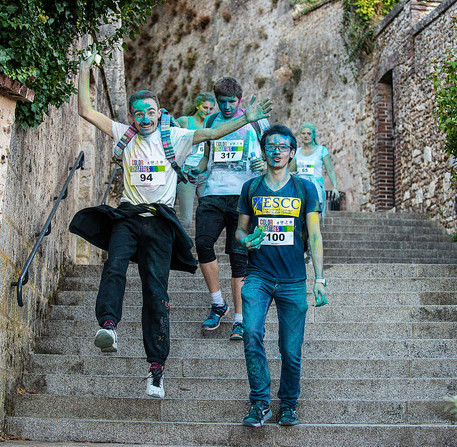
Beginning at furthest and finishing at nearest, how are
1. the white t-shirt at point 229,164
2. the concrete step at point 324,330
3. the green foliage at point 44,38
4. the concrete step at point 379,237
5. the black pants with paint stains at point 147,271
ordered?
the concrete step at point 379,237 < the concrete step at point 324,330 < the white t-shirt at point 229,164 < the black pants with paint stains at point 147,271 < the green foliage at point 44,38

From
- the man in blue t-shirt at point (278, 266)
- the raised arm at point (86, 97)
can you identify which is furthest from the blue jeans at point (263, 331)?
the raised arm at point (86, 97)

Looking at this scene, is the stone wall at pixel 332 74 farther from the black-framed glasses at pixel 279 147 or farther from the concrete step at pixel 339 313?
the black-framed glasses at pixel 279 147

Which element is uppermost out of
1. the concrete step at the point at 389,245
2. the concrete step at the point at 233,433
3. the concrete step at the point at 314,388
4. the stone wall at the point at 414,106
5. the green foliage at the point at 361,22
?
the green foliage at the point at 361,22

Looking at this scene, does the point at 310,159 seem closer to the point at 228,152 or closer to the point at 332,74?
the point at 228,152

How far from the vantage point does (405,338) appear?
20.6 feet

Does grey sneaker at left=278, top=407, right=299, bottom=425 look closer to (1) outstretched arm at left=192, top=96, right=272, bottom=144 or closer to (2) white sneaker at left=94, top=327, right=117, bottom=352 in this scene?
(2) white sneaker at left=94, top=327, right=117, bottom=352

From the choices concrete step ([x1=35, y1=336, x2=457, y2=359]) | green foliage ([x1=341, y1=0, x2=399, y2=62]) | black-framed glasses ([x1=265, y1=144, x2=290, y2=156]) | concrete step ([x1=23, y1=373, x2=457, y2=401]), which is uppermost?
green foliage ([x1=341, y1=0, x2=399, y2=62])

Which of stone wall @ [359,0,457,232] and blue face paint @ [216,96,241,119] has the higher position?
stone wall @ [359,0,457,232]

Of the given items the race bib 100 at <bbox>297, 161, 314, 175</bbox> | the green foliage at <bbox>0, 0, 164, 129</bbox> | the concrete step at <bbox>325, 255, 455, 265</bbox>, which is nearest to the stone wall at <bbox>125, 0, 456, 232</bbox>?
the concrete step at <bbox>325, 255, 455, 265</bbox>

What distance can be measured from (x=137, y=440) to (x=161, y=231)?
1272mm

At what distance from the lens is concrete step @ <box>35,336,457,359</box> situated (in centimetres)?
588

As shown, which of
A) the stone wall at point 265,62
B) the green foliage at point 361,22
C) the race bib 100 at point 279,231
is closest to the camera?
the race bib 100 at point 279,231

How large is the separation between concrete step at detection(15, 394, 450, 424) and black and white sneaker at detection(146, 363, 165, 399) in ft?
1.25

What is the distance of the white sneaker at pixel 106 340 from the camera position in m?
4.30
